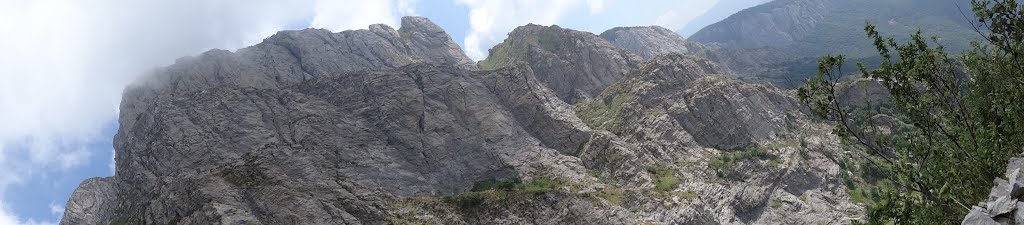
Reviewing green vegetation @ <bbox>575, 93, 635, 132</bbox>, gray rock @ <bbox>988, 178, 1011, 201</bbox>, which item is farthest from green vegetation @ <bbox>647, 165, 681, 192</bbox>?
gray rock @ <bbox>988, 178, 1011, 201</bbox>

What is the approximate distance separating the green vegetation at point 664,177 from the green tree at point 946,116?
3783 inches

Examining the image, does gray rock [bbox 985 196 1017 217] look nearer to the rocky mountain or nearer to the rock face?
the rock face

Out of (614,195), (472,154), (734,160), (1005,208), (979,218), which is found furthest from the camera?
(472,154)

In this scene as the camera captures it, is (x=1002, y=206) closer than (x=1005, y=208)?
No

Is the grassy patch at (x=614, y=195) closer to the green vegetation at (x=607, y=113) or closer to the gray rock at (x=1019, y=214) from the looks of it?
the green vegetation at (x=607, y=113)

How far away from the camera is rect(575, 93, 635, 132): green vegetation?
175 meters

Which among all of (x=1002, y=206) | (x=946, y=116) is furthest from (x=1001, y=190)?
(x=946, y=116)

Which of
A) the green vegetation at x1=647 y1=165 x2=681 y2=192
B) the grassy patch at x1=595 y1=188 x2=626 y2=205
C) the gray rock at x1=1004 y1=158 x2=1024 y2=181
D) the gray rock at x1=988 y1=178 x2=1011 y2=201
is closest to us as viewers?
the gray rock at x1=988 y1=178 x2=1011 y2=201

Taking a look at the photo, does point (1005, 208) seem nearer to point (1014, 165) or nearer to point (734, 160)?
point (1014, 165)

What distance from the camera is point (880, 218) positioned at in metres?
28.8

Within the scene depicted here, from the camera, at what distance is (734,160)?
471 ft

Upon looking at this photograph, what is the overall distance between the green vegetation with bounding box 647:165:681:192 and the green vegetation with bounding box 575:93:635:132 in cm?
2963

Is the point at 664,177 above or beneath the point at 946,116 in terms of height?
beneath

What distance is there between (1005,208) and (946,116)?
19.2 meters
